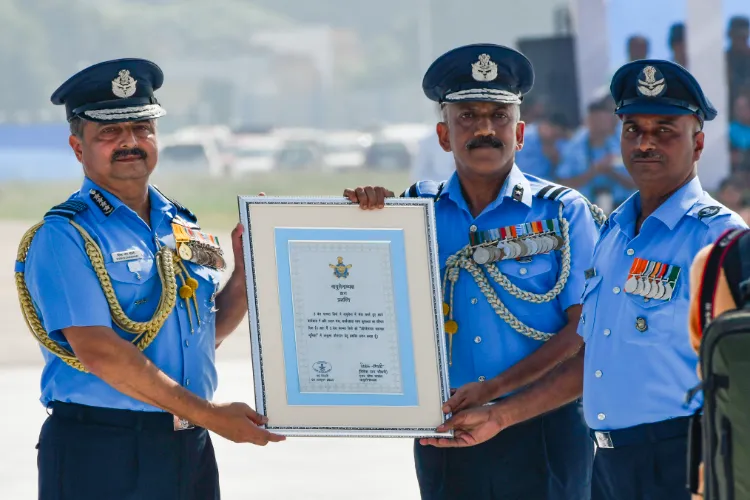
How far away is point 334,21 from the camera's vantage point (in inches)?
2805

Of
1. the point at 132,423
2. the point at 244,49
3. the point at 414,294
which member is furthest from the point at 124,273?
the point at 244,49

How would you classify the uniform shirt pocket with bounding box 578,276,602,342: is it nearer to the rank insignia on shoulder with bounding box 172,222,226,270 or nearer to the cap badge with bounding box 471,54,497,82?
the cap badge with bounding box 471,54,497,82

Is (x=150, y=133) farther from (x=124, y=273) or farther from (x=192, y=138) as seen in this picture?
(x=192, y=138)

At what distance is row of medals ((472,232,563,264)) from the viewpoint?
3766 mm

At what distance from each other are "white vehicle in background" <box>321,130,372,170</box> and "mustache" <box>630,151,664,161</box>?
114 feet

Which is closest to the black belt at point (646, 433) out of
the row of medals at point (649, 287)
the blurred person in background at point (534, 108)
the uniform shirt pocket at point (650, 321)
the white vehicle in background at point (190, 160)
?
the uniform shirt pocket at point (650, 321)

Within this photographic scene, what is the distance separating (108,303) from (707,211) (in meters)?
1.68

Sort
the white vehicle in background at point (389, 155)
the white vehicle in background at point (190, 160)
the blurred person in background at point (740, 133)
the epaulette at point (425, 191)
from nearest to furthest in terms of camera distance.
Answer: the epaulette at point (425, 191)
the blurred person in background at point (740, 133)
the white vehicle in background at point (190, 160)
the white vehicle in background at point (389, 155)

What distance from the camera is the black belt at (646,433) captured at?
132 inches

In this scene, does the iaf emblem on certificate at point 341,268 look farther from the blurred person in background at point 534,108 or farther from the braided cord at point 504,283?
the blurred person in background at point 534,108

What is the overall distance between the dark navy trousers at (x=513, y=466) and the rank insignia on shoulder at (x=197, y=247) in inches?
34.7

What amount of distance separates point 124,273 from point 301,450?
11.9ft

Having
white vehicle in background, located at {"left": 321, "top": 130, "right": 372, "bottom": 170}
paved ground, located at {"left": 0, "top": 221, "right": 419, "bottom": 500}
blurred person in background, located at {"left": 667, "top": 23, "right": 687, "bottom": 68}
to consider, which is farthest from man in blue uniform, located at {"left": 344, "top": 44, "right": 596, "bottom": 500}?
white vehicle in background, located at {"left": 321, "top": 130, "right": 372, "bottom": 170}

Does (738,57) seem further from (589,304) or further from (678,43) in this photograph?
(589,304)
